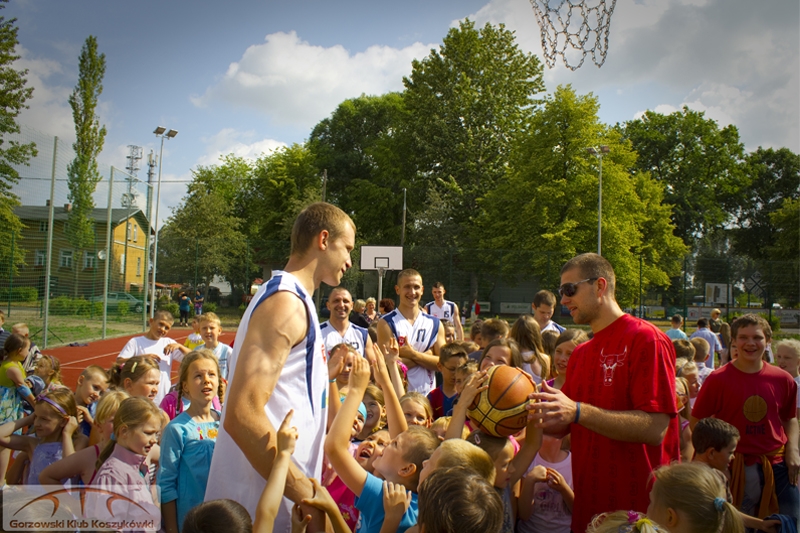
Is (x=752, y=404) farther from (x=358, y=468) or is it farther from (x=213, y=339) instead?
(x=213, y=339)

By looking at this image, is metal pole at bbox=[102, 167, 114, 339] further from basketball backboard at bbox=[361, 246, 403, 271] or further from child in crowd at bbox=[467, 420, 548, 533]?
child in crowd at bbox=[467, 420, 548, 533]

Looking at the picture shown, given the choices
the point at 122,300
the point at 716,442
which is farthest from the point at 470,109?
the point at 716,442

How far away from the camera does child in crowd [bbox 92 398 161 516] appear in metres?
3.10

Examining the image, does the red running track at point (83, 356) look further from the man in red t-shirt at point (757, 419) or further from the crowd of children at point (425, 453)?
the man in red t-shirt at point (757, 419)

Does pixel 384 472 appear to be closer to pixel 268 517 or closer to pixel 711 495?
pixel 268 517

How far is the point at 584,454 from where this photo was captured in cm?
272

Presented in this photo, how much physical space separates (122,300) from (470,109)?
950 inches

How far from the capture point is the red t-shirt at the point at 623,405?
2.52 metres

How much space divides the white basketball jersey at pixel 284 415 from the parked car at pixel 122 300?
1684cm

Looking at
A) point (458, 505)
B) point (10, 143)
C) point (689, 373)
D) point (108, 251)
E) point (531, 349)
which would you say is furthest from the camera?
point (108, 251)

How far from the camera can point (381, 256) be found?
17.2m

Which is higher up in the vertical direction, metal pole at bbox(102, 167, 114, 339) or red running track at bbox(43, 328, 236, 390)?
metal pole at bbox(102, 167, 114, 339)

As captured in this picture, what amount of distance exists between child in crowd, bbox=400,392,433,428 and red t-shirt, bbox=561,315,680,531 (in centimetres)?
132

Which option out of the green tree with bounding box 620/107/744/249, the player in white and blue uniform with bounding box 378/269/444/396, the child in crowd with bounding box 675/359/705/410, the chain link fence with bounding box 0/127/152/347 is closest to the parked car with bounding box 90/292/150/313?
the chain link fence with bounding box 0/127/152/347
